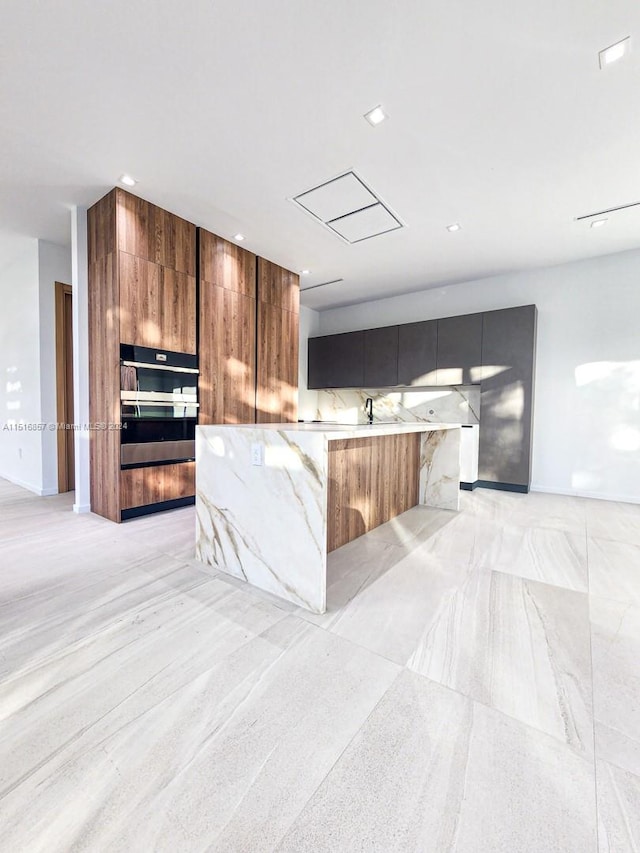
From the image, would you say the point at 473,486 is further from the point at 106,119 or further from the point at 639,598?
the point at 106,119

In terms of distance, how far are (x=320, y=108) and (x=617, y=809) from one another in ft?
10.3

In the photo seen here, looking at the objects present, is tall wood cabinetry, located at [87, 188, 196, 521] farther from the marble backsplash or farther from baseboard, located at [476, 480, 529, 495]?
baseboard, located at [476, 480, 529, 495]

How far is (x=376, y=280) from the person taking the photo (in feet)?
16.5

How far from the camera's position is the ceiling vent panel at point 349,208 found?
2.90m

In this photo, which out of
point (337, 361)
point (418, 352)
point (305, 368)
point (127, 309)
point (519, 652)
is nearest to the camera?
point (519, 652)

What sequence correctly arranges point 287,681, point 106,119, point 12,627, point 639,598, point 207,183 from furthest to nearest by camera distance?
1. point 207,183
2. point 106,119
3. point 639,598
4. point 12,627
5. point 287,681

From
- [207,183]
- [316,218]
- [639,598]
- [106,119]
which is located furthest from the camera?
[316,218]

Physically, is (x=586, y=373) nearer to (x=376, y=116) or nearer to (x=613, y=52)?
(x=613, y=52)

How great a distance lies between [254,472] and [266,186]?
2374 mm

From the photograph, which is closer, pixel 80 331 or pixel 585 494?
pixel 80 331

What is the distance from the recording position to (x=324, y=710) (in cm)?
117

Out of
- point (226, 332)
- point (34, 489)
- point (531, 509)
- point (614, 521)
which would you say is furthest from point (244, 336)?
point (614, 521)

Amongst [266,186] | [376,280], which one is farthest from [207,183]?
[376,280]

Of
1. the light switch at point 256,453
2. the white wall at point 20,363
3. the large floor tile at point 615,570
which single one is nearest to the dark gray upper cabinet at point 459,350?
the large floor tile at point 615,570
